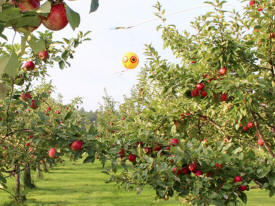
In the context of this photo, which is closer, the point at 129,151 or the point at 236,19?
the point at 129,151

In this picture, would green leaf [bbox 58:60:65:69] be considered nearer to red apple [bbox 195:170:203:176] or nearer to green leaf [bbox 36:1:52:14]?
red apple [bbox 195:170:203:176]

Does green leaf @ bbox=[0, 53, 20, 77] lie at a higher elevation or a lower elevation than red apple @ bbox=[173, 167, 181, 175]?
higher

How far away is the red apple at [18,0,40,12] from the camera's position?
0.96m

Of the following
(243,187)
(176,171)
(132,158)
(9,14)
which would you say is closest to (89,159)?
(132,158)

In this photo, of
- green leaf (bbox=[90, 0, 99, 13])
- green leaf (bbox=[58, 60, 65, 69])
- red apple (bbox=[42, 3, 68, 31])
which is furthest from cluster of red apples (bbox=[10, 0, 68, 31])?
green leaf (bbox=[58, 60, 65, 69])

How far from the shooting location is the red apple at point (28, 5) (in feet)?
3.14

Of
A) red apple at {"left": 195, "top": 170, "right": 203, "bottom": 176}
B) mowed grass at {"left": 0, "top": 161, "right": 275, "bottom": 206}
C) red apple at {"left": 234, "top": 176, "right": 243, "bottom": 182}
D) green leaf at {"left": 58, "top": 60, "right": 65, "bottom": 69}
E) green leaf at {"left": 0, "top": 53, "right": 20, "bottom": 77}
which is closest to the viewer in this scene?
green leaf at {"left": 0, "top": 53, "right": 20, "bottom": 77}

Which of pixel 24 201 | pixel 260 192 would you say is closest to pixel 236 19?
pixel 24 201

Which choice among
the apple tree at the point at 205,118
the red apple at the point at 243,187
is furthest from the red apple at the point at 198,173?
the red apple at the point at 243,187

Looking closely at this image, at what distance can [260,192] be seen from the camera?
14219mm

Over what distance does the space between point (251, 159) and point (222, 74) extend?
129 centimetres

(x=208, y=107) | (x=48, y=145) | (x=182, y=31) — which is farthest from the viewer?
(x=182, y=31)

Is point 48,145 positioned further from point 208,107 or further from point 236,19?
point 236,19

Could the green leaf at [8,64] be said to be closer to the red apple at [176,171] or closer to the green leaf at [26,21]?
the green leaf at [26,21]
